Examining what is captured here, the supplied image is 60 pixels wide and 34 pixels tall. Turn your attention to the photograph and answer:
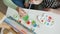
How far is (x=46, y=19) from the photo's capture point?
1.01 m

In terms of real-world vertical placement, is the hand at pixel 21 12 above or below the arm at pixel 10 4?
below

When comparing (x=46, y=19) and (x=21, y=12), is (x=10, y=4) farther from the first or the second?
(x=46, y=19)

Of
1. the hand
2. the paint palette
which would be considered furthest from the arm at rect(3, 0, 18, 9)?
the paint palette

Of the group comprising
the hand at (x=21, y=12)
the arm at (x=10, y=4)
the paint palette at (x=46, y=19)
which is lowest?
the paint palette at (x=46, y=19)

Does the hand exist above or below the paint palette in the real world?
above

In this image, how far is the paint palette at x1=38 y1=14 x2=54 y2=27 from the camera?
1.01m

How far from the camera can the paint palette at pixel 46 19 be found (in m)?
1.01

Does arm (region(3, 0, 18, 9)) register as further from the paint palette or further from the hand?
the paint palette

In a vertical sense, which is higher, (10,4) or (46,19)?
(10,4)

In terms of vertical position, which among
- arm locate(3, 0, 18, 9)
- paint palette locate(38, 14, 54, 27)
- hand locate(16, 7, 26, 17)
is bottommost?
paint palette locate(38, 14, 54, 27)

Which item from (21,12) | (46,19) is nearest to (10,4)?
(21,12)

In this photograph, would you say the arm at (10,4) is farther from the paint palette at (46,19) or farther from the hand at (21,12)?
the paint palette at (46,19)

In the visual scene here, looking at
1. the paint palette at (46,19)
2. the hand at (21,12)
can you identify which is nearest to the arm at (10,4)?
the hand at (21,12)

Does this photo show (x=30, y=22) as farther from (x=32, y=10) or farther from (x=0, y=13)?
(x=0, y=13)
